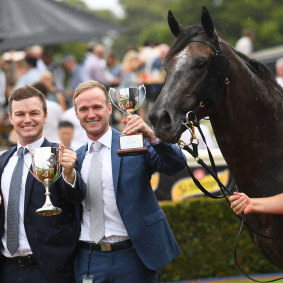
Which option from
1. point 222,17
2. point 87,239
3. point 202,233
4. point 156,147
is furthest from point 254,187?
point 222,17

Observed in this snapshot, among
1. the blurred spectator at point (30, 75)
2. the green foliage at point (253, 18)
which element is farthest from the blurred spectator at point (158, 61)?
the green foliage at point (253, 18)

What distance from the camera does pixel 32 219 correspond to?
4.06 metres

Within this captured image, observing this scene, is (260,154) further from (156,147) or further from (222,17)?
(222,17)

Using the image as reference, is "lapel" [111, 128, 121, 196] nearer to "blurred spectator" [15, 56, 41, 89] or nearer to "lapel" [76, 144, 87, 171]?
"lapel" [76, 144, 87, 171]

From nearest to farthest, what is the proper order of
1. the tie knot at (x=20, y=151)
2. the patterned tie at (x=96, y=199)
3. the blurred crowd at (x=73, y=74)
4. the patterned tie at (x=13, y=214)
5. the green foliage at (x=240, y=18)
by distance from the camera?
the patterned tie at (x=96, y=199), the patterned tie at (x=13, y=214), the tie knot at (x=20, y=151), the blurred crowd at (x=73, y=74), the green foliage at (x=240, y=18)

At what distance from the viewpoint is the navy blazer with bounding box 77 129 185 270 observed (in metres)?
3.87

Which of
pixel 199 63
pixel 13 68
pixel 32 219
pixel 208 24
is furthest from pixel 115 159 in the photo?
pixel 13 68

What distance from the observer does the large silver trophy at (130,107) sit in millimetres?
3699

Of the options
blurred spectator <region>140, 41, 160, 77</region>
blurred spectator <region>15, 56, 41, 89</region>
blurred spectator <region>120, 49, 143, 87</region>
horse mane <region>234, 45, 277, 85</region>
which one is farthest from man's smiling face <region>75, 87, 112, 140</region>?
blurred spectator <region>140, 41, 160, 77</region>

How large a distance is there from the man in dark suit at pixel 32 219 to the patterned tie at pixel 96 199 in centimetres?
7

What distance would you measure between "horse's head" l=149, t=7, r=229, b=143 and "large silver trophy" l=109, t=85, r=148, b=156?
0.61ft

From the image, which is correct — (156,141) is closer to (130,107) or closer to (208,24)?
(130,107)

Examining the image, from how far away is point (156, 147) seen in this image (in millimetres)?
3805

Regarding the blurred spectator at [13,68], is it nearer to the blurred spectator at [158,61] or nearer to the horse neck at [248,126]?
the blurred spectator at [158,61]
